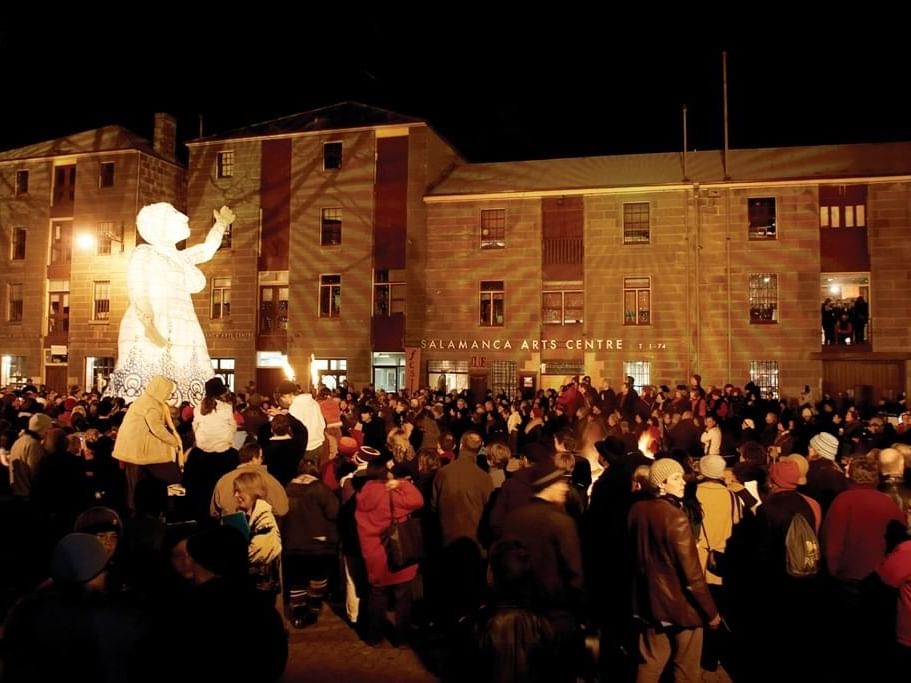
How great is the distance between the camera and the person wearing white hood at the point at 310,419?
8977 mm

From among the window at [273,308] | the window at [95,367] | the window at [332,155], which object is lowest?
the window at [95,367]

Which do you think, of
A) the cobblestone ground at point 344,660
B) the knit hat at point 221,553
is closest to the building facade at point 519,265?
the cobblestone ground at point 344,660

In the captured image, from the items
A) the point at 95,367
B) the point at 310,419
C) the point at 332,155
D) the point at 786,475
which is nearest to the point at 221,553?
the point at 786,475

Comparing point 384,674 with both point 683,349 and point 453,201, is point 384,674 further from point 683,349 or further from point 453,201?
point 453,201

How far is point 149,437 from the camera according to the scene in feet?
25.3

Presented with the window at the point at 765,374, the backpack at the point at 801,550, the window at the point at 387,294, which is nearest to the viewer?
the backpack at the point at 801,550

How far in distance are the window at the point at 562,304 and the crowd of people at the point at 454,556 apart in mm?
17560

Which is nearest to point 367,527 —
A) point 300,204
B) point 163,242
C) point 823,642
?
point 823,642

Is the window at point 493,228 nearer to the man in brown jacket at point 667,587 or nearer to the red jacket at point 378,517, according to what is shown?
the red jacket at point 378,517

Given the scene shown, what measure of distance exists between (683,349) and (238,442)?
19287 millimetres

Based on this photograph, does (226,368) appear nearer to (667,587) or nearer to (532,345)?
(532,345)

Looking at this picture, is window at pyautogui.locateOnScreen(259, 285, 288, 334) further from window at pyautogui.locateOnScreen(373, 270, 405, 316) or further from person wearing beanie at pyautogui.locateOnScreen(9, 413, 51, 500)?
person wearing beanie at pyautogui.locateOnScreen(9, 413, 51, 500)

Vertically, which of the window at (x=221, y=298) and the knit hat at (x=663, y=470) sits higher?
the window at (x=221, y=298)

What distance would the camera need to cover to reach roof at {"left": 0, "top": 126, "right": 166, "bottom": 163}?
31.1m
